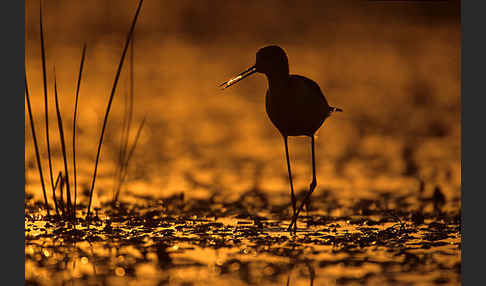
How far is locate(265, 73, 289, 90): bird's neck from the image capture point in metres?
6.77

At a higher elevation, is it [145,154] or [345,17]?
[345,17]

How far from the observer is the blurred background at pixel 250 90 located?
8273 millimetres

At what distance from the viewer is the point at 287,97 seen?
22.4 ft

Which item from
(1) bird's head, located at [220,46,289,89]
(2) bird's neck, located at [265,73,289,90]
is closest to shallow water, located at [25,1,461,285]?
(2) bird's neck, located at [265,73,289,90]

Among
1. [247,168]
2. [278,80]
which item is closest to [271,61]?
[278,80]

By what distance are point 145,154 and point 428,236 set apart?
3341 millimetres

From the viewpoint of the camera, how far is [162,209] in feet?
23.3

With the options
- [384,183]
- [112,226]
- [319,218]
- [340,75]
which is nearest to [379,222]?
[319,218]

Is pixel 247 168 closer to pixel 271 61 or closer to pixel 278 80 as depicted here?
pixel 278 80

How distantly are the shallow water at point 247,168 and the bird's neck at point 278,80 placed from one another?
0.99 meters

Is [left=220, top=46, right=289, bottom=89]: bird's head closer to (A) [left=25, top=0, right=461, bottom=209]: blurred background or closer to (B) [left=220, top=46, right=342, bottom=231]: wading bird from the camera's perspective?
(B) [left=220, top=46, right=342, bottom=231]: wading bird

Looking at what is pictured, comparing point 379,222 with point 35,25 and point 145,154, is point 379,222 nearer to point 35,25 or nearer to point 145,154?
point 145,154

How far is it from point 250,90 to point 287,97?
15.8 feet

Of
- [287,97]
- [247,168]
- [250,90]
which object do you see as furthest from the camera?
[250,90]
